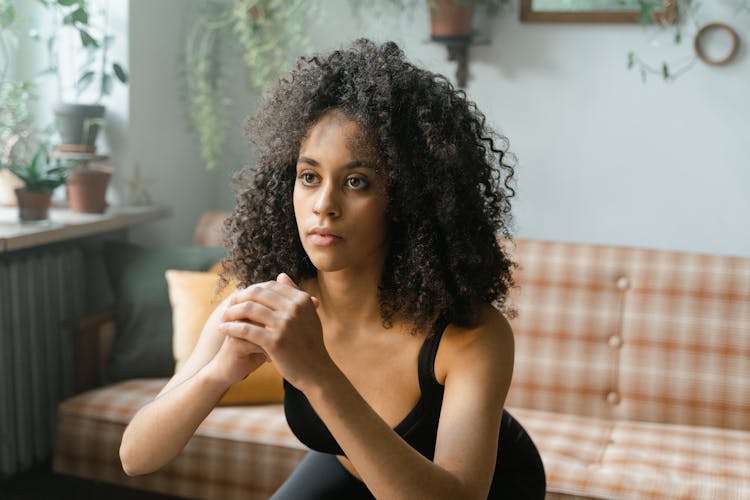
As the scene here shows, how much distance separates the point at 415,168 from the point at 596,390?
147cm

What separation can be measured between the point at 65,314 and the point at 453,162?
6.42 feet

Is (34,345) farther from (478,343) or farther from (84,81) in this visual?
(478,343)

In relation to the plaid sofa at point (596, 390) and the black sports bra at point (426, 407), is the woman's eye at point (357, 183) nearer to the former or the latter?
the black sports bra at point (426, 407)

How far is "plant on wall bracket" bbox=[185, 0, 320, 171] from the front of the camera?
9.87 feet

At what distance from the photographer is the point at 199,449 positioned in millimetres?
2291

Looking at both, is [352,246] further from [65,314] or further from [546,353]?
[65,314]

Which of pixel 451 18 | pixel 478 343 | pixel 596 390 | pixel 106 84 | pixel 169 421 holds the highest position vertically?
pixel 451 18

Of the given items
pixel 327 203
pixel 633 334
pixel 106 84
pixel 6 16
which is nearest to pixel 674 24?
pixel 633 334

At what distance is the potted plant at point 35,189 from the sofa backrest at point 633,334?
Result: 4.58 feet

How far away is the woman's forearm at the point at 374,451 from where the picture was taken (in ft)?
3.47

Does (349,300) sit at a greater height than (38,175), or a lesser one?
lesser

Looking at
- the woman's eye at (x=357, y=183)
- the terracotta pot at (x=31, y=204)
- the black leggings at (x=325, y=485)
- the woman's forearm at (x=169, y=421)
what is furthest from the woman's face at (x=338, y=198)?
the terracotta pot at (x=31, y=204)

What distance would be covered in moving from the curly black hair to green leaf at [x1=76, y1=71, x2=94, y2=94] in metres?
1.61

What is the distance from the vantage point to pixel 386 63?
4.25ft
